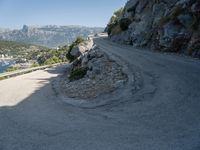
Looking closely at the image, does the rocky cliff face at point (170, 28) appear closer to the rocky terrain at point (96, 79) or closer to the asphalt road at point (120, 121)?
the rocky terrain at point (96, 79)

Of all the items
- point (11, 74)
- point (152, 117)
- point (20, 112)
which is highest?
point (152, 117)

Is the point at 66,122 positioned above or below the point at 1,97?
above

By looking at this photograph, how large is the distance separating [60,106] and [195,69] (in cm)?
886

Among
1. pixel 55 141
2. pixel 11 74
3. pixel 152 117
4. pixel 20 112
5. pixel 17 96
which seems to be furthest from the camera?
pixel 11 74

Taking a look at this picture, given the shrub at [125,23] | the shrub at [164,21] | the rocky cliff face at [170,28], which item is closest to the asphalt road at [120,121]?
the rocky cliff face at [170,28]

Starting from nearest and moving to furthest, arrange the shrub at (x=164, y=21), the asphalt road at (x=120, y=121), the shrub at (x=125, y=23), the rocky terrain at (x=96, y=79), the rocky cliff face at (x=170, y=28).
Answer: the asphalt road at (x=120, y=121) → the rocky terrain at (x=96, y=79) → the rocky cliff face at (x=170, y=28) → the shrub at (x=164, y=21) → the shrub at (x=125, y=23)

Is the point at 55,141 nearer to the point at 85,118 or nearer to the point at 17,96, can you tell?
the point at 85,118

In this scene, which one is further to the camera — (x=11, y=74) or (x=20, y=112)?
(x=11, y=74)

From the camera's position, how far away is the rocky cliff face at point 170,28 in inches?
1202

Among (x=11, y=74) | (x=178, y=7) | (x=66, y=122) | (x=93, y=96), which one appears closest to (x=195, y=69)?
(x=93, y=96)

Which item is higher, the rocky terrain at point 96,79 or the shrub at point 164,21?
the shrub at point 164,21

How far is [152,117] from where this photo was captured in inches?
518

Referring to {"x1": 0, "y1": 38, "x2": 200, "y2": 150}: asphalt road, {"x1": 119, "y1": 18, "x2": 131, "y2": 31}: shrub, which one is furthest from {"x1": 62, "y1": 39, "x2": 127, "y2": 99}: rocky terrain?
{"x1": 119, "y1": 18, "x2": 131, "y2": 31}: shrub

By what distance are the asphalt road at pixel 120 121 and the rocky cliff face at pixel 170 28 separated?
10.1 meters
